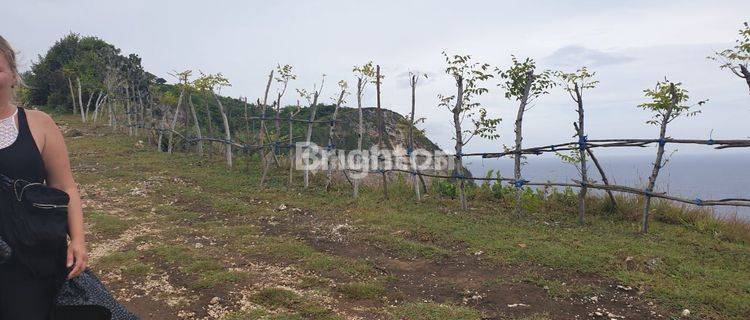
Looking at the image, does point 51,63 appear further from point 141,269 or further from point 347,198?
point 141,269

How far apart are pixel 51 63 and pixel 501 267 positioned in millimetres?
29209

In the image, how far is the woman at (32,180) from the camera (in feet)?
5.50

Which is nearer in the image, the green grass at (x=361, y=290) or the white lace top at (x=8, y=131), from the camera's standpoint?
the white lace top at (x=8, y=131)

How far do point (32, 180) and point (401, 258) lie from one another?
149 inches

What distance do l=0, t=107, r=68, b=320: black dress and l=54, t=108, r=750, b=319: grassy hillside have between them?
186cm

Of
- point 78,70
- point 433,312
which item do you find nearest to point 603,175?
point 433,312

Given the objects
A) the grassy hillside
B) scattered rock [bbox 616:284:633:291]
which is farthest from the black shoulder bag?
scattered rock [bbox 616:284:633:291]

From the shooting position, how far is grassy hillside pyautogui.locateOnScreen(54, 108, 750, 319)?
3793 mm

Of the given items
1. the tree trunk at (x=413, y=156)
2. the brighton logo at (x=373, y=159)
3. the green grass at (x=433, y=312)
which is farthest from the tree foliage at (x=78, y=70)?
the green grass at (x=433, y=312)

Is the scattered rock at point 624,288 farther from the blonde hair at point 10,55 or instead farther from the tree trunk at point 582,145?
the blonde hair at point 10,55

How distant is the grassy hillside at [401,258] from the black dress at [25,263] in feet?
6.10

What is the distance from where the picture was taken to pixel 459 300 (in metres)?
3.96

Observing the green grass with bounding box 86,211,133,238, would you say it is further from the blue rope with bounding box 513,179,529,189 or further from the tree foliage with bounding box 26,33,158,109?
the tree foliage with bounding box 26,33,158,109

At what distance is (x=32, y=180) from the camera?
1.75 meters
